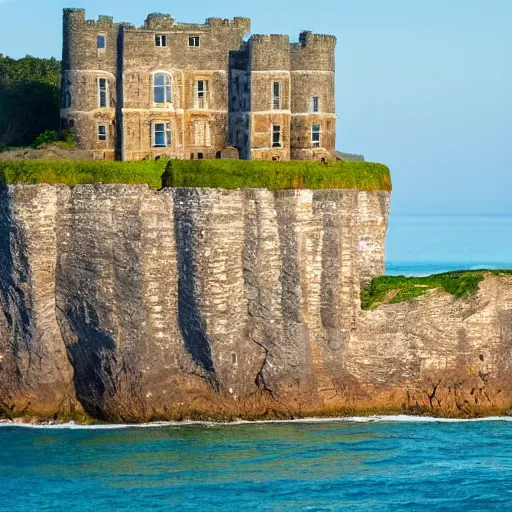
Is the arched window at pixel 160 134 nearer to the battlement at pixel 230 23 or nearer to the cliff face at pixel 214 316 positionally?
the battlement at pixel 230 23

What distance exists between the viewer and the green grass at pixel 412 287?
62.8 m

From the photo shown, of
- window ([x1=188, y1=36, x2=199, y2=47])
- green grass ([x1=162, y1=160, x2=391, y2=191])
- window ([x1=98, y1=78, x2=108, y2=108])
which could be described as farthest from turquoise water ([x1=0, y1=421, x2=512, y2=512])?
window ([x1=188, y1=36, x2=199, y2=47])

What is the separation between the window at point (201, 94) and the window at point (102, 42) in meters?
4.56

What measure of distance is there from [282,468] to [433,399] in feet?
32.7

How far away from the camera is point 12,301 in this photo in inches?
2392

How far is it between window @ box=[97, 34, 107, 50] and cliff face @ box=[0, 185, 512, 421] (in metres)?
9.97

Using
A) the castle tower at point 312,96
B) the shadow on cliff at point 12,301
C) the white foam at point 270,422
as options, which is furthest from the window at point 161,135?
the white foam at point 270,422

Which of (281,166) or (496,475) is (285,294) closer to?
(281,166)

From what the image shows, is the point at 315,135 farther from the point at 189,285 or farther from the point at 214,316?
the point at 214,316

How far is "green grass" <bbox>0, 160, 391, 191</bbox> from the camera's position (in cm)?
5978

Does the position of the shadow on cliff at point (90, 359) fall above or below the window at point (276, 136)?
below

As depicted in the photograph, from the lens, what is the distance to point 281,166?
6141 centimetres

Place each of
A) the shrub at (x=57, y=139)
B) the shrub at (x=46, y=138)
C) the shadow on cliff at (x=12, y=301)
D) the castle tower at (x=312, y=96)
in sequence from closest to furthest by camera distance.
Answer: the shadow on cliff at (x=12, y=301) < the shrub at (x=57, y=139) < the shrub at (x=46, y=138) < the castle tower at (x=312, y=96)

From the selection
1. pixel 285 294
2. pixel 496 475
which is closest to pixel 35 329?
pixel 285 294
